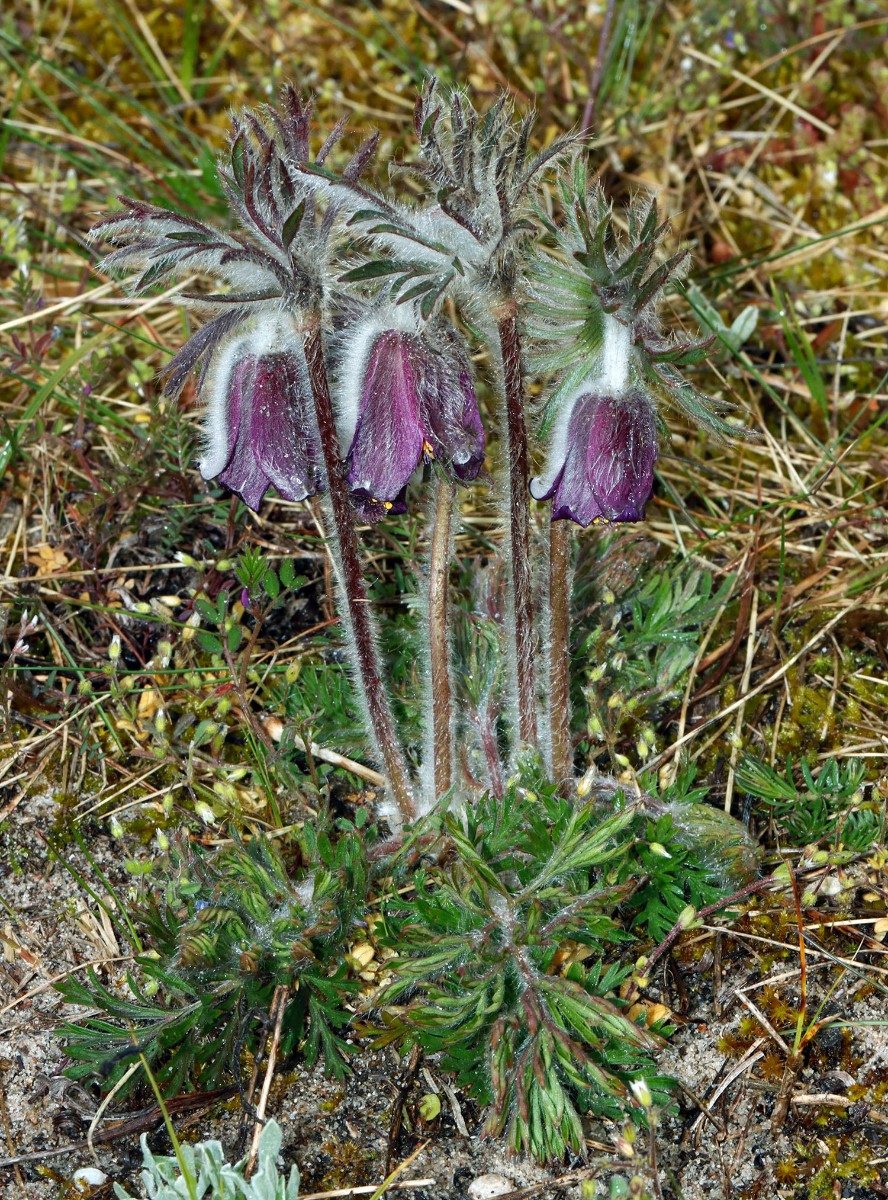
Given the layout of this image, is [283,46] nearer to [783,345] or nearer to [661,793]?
[783,345]

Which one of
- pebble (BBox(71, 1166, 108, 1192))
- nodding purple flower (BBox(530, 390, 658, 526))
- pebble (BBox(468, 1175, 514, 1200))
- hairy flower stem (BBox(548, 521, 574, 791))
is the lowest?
pebble (BBox(468, 1175, 514, 1200))

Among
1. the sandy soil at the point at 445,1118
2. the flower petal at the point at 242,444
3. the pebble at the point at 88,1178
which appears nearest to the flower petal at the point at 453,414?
the flower petal at the point at 242,444

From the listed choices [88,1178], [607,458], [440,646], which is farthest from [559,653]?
[88,1178]

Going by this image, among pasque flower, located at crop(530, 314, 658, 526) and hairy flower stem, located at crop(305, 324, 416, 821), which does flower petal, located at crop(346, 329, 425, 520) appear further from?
pasque flower, located at crop(530, 314, 658, 526)

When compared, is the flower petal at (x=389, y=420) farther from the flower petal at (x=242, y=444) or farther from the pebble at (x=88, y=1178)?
the pebble at (x=88, y=1178)

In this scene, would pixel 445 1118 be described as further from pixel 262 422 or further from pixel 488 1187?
pixel 262 422

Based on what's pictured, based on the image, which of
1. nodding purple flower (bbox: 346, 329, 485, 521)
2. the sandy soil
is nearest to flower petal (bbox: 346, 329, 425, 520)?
nodding purple flower (bbox: 346, 329, 485, 521)

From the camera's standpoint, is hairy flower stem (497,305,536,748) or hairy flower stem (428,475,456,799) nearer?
hairy flower stem (497,305,536,748)
